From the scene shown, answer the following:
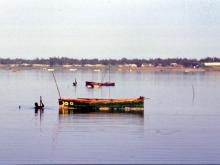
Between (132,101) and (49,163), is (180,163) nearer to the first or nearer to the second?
(49,163)

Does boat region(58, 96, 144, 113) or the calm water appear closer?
the calm water

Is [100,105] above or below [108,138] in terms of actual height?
above

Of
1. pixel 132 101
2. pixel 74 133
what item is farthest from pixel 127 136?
pixel 132 101

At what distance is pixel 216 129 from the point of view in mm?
46094

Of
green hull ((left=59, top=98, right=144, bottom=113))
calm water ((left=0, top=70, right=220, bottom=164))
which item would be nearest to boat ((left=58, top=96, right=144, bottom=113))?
green hull ((left=59, top=98, right=144, bottom=113))

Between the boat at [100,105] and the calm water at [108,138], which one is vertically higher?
the boat at [100,105]

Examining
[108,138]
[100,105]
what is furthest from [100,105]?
[108,138]

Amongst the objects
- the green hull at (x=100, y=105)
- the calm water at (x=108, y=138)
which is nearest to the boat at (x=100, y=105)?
the green hull at (x=100, y=105)

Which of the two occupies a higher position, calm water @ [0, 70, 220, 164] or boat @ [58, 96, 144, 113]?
boat @ [58, 96, 144, 113]

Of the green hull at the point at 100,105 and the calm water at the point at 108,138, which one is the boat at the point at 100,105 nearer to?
the green hull at the point at 100,105

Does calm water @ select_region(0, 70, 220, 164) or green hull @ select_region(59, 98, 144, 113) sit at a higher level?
green hull @ select_region(59, 98, 144, 113)

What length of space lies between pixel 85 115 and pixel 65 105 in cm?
575

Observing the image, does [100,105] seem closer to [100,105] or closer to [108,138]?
[100,105]

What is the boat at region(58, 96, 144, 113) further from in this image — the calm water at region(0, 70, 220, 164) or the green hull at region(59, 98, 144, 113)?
the calm water at region(0, 70, 220, 164)
